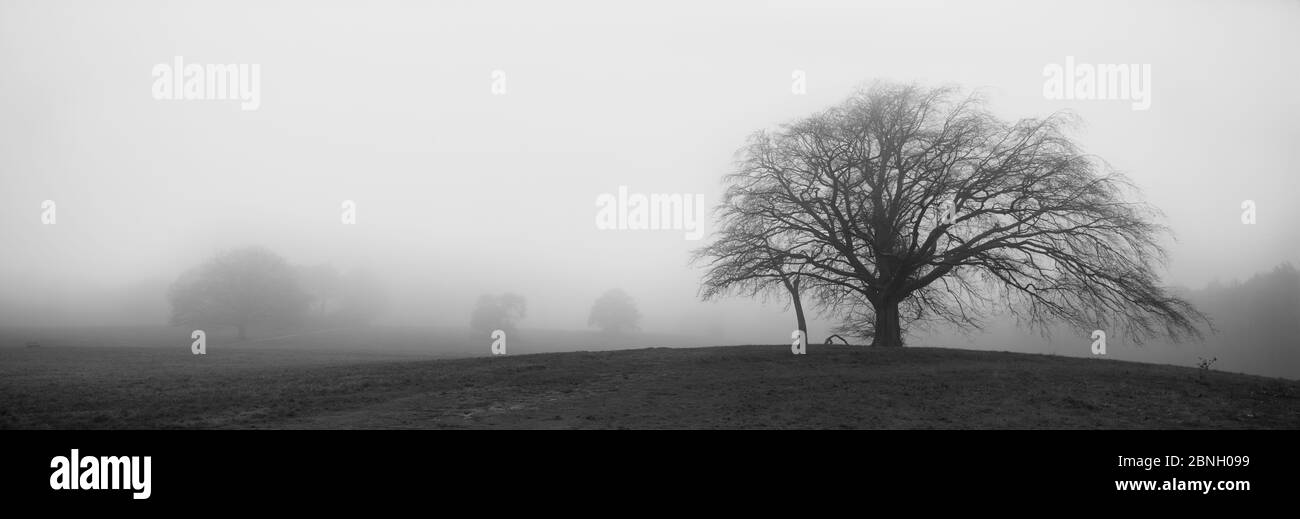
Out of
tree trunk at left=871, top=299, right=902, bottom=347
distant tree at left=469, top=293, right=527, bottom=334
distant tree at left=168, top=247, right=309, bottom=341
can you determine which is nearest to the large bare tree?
tree trunk at left=871, top=299, right=902, bottom=347

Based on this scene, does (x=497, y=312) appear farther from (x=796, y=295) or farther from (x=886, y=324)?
(x=886, y=324)

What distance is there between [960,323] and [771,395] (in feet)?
47.1

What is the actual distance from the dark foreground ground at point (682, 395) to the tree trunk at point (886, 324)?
244 centimetres

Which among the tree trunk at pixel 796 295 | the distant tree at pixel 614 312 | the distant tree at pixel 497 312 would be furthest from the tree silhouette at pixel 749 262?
the distant tree at pixel 614 312

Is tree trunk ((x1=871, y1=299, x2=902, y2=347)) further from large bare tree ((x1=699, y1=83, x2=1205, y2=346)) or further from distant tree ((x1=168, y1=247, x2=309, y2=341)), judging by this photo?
distant tree ((x1=168, y1=247, x2=309, y2=341))

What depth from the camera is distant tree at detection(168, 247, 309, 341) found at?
56469 millimetres

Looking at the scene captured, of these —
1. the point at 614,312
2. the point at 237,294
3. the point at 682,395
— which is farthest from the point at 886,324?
the point at 614,312

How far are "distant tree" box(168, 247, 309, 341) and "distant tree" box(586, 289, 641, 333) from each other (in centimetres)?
4480

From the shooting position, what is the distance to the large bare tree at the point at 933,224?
20000mm

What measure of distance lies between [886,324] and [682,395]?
13573mm

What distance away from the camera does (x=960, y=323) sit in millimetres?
24016
